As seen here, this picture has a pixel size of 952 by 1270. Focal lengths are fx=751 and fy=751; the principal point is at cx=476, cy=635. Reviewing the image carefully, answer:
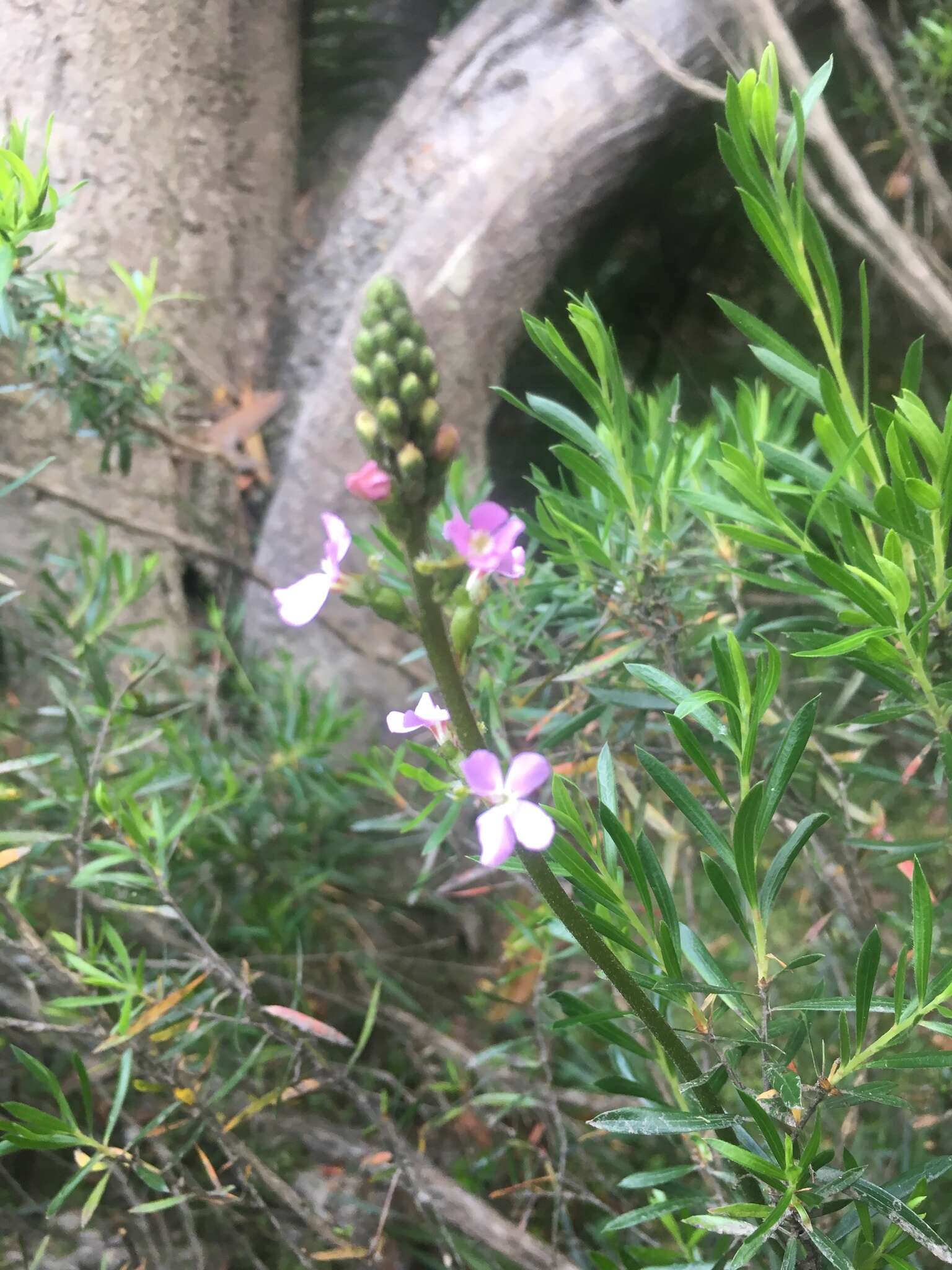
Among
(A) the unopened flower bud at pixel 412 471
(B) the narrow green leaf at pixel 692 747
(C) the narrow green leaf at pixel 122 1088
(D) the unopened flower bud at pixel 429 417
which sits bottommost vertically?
(C) the narrow green leaf at pixel 122 1088

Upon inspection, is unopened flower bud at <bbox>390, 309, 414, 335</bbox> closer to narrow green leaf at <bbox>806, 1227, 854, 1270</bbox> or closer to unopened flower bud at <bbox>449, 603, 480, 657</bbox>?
unopened flower bud at <bbox>449, 603, 480, 657</bbox>

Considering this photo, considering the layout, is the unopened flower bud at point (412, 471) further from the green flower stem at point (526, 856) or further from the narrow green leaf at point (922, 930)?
the narrow green leaf at point (922, 930)

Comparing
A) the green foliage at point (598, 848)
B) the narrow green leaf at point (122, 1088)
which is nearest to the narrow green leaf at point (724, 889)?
the green foliage at point (598, 848)

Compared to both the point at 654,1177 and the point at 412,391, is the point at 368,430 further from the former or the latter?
the point at 654,1177

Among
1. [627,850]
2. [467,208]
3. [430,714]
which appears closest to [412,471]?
[430,714]

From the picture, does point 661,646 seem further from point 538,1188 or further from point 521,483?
point 521,483

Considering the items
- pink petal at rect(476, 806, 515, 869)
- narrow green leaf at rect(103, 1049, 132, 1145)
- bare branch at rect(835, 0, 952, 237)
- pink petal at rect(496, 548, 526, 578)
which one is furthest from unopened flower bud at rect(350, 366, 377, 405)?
bare branch at rect(835, 0, 952, 237)

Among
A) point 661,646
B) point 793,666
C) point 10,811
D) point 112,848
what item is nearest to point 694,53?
point 793,666
